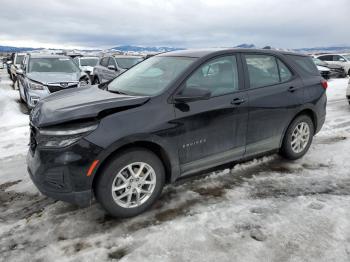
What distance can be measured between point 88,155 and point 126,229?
2.78 feet

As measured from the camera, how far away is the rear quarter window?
4.86 meters

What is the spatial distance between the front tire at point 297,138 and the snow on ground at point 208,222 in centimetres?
27

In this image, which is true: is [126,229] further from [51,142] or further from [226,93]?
[226,93]

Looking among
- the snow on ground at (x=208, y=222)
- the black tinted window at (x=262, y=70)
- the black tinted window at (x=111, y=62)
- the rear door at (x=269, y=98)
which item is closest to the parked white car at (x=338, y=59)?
the black tinted window at (x=111, y=62)

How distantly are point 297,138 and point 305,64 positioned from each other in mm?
1190

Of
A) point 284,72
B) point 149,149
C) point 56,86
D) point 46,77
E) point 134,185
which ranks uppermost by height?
point 284,72

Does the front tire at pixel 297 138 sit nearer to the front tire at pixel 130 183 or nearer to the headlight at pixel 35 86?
the front tire at pixel 130 183

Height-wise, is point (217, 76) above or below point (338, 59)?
below

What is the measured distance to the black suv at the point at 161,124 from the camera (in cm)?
297

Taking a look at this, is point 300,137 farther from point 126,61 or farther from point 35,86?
point 126,61

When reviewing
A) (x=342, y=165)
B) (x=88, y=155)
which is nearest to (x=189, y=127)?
(x=88, y=155)

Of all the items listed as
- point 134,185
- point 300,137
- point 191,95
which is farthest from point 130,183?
point 300,137

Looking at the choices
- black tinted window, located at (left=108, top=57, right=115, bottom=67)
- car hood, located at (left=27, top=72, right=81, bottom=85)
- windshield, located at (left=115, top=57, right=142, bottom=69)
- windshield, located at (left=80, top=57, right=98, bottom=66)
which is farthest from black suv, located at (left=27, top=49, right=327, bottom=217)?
windshield, located at (left=80, top=57, right=98, bottom=66)

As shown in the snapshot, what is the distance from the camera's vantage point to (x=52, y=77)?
9484 mm
